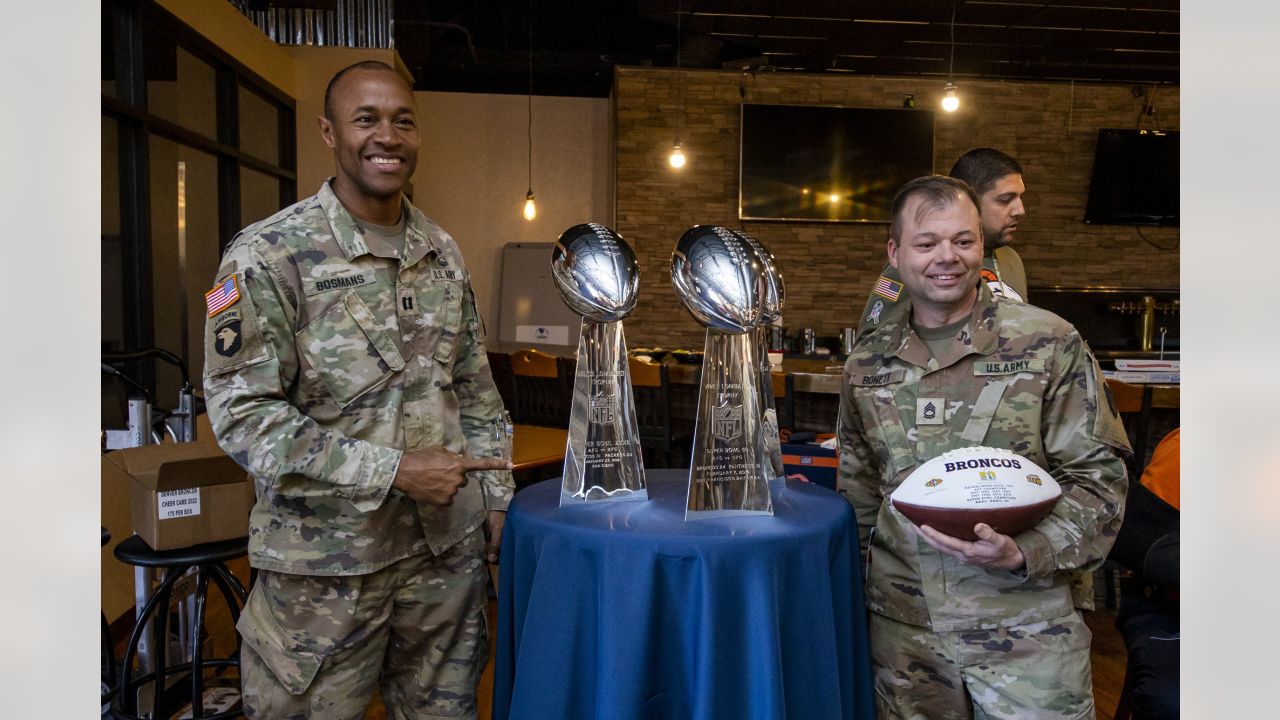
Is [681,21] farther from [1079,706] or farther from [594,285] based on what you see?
[1079,706]

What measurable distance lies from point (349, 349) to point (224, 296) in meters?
0.23

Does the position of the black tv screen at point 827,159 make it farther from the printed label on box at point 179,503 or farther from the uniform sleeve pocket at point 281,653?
the uniform sleeve pocket at point 281,653

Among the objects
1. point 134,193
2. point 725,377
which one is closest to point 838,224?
point 134,193

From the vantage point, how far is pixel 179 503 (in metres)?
2.20

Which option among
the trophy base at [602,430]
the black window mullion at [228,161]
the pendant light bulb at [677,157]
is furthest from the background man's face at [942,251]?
the pendant light bulb at [677,157]

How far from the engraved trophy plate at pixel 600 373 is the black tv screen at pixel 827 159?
611 centimetres

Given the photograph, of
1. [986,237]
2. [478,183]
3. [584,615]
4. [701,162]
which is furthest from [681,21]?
[584,615]

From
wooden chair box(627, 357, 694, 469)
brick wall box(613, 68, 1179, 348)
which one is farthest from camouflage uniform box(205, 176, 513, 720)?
brick wall box(613, 68, 1179, 348)

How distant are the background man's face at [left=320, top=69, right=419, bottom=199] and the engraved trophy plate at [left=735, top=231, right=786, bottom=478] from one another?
0.66 m

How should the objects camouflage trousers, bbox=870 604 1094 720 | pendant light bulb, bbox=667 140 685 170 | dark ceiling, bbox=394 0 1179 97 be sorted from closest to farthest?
camouflage trousers, bbox=870 604 1094 720 → dark ceiling, bbox=394 0 1179 97 → pendant light bulb, bbox=667 140 685 170

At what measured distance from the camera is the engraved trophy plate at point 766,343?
1.67 meters

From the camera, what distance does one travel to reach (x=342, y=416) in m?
1.67

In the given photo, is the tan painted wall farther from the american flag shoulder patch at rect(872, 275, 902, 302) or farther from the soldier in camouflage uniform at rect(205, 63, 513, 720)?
the soldier in camouflage uniform at rect(205, 63, 513, 720)

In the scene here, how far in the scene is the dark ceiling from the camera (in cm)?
662
